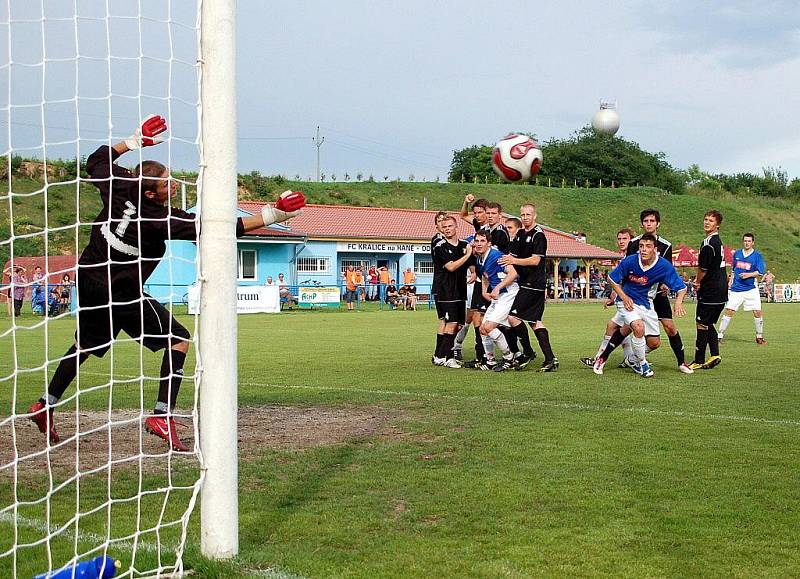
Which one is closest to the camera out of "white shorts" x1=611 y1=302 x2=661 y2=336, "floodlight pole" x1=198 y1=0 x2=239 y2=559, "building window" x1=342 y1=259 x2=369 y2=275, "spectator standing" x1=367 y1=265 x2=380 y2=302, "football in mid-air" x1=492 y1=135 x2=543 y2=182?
"floodlight pole" x1=198 y1=0 x2=239 y2=559

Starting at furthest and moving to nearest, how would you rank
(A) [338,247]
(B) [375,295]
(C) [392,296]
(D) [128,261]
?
(A) [338,247]
(B) [375,295]
(C) [392,296]
(D) [128,261]

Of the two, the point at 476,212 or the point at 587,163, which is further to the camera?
the point at 587,163

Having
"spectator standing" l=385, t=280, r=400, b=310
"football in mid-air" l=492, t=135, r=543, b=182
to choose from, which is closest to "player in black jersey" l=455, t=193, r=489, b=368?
"football in mid-air" l=492, t=135, r=543, b=182

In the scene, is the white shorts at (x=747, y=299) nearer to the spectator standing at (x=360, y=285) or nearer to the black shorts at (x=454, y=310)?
the black shorts at (x=454, y=310)

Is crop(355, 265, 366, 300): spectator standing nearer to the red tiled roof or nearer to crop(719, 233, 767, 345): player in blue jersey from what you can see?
the red tiled roof

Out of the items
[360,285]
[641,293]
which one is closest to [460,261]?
[641,293]

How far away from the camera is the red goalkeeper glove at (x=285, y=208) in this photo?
198 inches

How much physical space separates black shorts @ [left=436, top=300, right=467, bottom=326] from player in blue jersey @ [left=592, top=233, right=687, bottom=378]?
1967mm

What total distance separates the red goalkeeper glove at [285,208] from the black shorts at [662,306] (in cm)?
837

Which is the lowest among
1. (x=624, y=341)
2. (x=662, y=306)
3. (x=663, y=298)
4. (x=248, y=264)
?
(x=624, y=341)

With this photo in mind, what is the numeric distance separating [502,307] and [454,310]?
0.76 m

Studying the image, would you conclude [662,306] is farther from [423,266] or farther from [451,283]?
[423,266]

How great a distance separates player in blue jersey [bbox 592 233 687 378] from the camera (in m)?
11.7

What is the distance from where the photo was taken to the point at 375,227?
50875 millimetres
